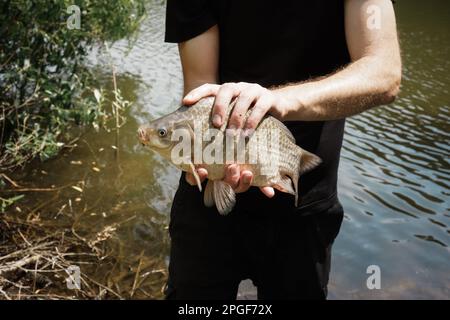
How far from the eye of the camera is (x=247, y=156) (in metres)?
1.99

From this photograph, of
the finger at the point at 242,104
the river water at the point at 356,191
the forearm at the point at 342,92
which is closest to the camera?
the finger at the point at 242,104

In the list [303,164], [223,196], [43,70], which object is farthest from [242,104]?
[43,70]

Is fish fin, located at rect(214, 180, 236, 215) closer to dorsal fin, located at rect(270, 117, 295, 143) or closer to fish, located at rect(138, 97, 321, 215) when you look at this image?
fish, located at rect(138, 97, 321, 215)

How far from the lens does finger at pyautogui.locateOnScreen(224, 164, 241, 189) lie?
199 cm

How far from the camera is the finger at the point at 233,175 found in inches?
78.2

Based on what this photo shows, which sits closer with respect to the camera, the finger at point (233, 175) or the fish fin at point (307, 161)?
the finger at point (233, 175)

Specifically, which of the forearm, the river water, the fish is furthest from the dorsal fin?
the river water

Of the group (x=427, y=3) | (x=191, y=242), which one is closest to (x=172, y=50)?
(x=191, y=242)

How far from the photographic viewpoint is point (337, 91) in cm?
189

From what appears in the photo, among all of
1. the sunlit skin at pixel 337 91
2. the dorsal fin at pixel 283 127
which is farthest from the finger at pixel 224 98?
the dorsal fin at pixel 283 127

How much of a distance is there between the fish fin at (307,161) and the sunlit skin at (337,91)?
0.23 metres

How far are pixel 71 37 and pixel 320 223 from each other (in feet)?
13.7

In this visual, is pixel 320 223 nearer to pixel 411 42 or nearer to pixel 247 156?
pixel 247 156

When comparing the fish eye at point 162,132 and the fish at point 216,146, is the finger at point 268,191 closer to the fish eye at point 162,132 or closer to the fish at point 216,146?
the fish at point 216,146
